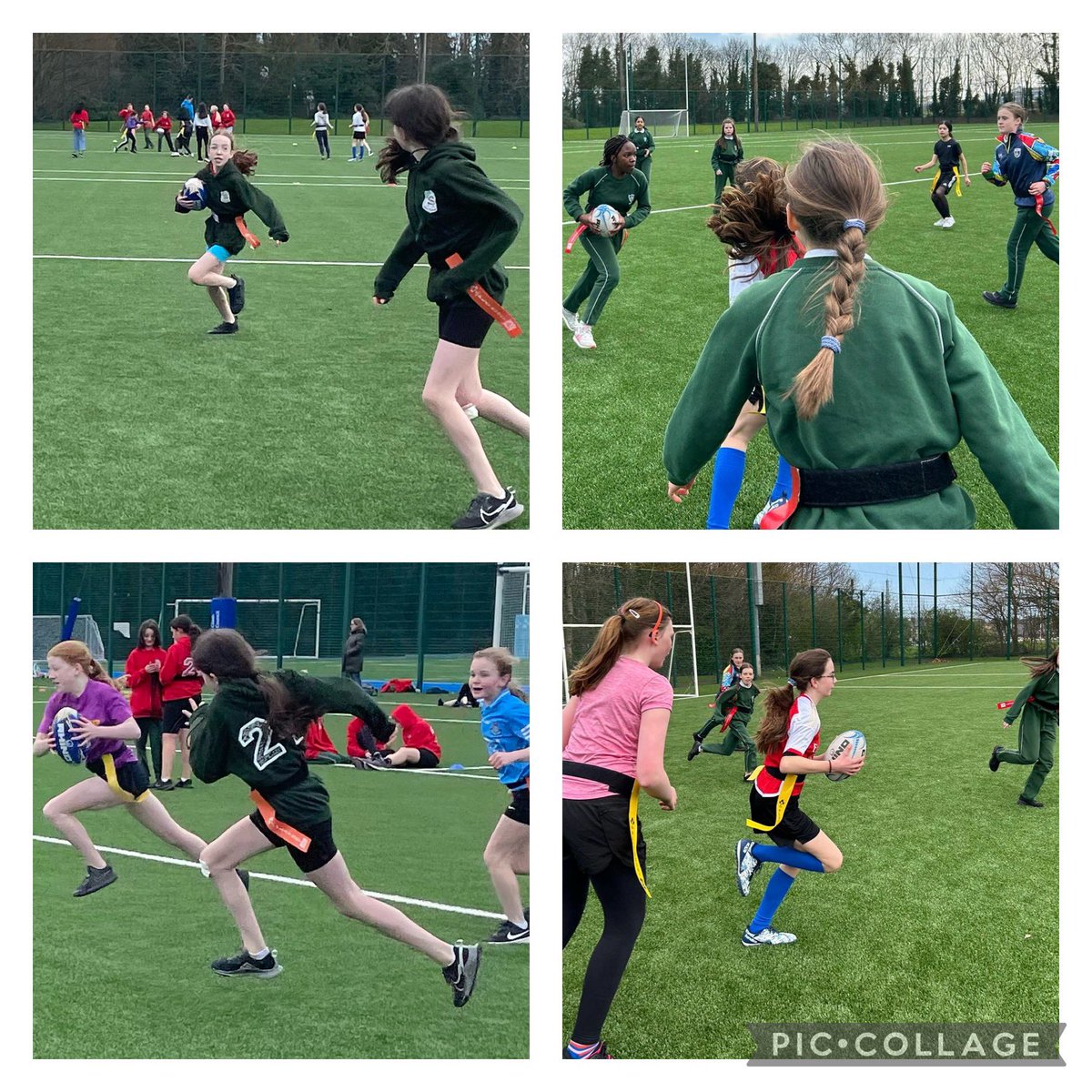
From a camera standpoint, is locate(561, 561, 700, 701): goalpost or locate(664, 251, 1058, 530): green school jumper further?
locate(561, 561, 700, 701): goalpost

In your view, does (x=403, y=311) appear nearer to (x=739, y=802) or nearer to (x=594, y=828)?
(x=739, y=802)

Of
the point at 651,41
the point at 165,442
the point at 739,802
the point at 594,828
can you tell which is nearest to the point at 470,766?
the point at 739,802

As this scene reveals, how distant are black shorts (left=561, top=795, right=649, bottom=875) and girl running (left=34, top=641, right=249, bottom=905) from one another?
1880 millimetres

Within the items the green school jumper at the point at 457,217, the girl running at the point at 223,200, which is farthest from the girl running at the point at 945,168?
the green school jumper at the point at 457,217

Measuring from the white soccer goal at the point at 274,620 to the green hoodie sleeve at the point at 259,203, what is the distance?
767 cm

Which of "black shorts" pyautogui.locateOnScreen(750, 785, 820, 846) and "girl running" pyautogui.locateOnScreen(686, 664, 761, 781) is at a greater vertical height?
"black shorts" pyautogui.locateOnScreen(750, 785, 820, 846)

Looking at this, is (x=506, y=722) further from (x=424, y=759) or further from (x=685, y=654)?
(x=685, y=654)

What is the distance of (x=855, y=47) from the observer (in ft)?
82.2

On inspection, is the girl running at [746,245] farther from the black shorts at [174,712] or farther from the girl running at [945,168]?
the girl running at [945,168]

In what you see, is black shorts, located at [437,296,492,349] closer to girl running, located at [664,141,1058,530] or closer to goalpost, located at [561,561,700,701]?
girl running, located at [664,141,1058,530]

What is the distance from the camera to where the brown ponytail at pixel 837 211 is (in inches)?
124

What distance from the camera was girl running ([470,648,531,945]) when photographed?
180 inches

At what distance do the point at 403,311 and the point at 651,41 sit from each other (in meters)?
11.0

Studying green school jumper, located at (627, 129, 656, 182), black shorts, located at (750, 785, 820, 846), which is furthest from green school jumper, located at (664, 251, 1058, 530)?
green school jumper, located at (627, 129, 656, 182)
